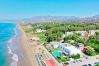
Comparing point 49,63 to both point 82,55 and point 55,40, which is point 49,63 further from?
point 55,40

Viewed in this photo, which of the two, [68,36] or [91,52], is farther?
[68,36]

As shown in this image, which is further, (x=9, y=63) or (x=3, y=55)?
(x=3, y=55)

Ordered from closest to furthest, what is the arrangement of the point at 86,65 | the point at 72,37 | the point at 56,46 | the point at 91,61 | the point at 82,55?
1. the point at 86,65
2. the point at 91,61
3. the point at 82,55
4. the point at 56,46
5. the point at 72,37

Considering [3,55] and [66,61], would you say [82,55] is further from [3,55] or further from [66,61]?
[3,55]

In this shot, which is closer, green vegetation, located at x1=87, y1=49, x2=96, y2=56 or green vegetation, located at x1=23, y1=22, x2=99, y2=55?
green vegetation, located at x1=87, y1=49, x2=96, y2=56

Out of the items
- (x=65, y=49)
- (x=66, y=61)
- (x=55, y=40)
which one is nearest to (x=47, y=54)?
(x=65, y=49)

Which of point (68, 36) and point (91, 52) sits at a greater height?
point (68, 36)

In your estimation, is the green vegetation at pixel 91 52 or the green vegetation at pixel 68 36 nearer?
the green vegetation at pixel 91 52

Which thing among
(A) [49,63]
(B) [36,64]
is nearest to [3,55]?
(B) [36,64]

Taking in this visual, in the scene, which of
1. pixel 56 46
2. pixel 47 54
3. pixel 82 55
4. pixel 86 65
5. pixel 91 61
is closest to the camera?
pixel 86 65
